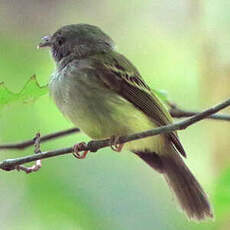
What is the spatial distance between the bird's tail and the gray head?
2.30 ft

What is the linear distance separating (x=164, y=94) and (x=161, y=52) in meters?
3.26

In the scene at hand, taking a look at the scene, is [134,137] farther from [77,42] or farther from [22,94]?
[77,42]

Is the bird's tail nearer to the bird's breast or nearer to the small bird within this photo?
the small bird

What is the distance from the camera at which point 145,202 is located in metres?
4.55

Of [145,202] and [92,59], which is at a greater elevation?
[92,59]

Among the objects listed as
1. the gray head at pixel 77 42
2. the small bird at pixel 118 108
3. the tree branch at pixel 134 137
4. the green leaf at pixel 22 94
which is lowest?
the tree branch at pixel 134 137

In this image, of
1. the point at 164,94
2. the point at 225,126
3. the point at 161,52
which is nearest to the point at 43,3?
the point at 161,52

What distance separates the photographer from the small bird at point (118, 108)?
3.27m

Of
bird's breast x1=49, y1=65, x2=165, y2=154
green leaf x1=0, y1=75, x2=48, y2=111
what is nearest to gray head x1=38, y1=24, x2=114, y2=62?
bird's breast x1=49, y1=65, x2=165, y2=154

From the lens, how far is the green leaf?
258 cm

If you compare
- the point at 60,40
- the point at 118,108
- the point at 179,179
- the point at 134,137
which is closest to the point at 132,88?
the point at 118,108

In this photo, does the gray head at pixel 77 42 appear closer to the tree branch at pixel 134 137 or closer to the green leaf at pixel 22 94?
the tree branch at pixel 134 137

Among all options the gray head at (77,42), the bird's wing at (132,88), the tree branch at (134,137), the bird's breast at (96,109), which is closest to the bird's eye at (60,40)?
the gray head at (77,42)

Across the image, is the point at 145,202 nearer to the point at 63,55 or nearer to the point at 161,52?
the point at 63,55
